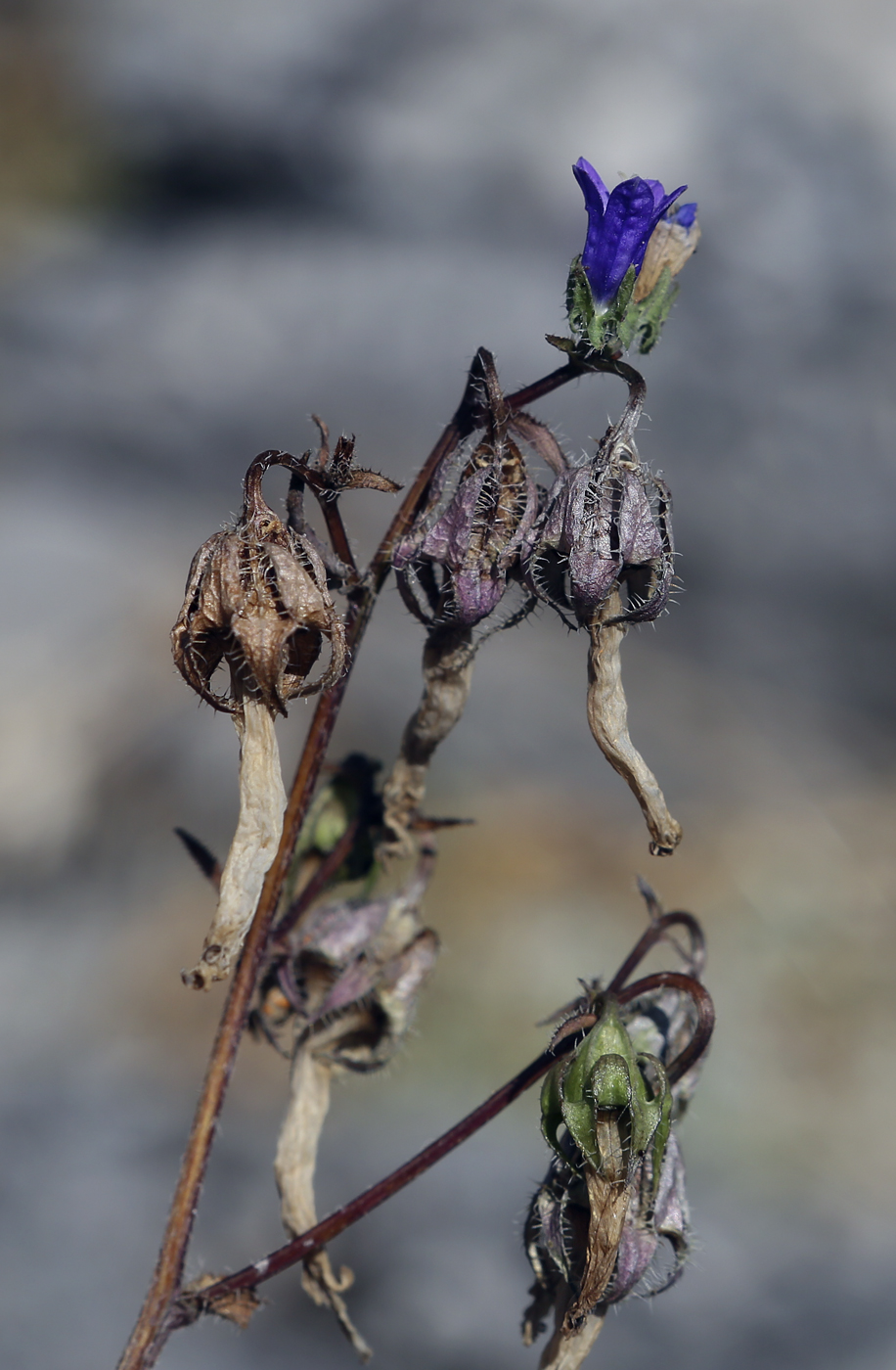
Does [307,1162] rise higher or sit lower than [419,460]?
lower

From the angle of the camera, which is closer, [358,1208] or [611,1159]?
[611,1159]

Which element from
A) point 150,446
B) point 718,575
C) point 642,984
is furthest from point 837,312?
point 642,984

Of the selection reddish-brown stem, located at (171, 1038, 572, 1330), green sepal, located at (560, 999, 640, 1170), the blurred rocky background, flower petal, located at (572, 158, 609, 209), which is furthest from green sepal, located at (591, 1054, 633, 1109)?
the blurred rocky background

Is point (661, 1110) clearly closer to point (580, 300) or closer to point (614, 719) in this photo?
→ point (614, 719)

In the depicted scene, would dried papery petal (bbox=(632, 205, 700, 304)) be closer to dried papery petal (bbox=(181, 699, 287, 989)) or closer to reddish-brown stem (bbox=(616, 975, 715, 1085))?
dried papery petal (bbox=(181, 699, 287, 989))

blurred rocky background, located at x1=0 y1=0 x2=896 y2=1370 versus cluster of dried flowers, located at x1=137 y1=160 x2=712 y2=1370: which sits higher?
blurred rocky background, located at x1=0 y1=0 x2=896 y2=1370

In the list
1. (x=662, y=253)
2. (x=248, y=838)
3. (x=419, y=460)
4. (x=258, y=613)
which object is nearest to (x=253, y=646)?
(x=258, y=613)

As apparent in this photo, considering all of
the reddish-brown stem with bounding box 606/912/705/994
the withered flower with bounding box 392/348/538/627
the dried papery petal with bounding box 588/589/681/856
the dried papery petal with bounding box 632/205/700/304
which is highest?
the dried papery petal with bounding box 632/205/700/304
